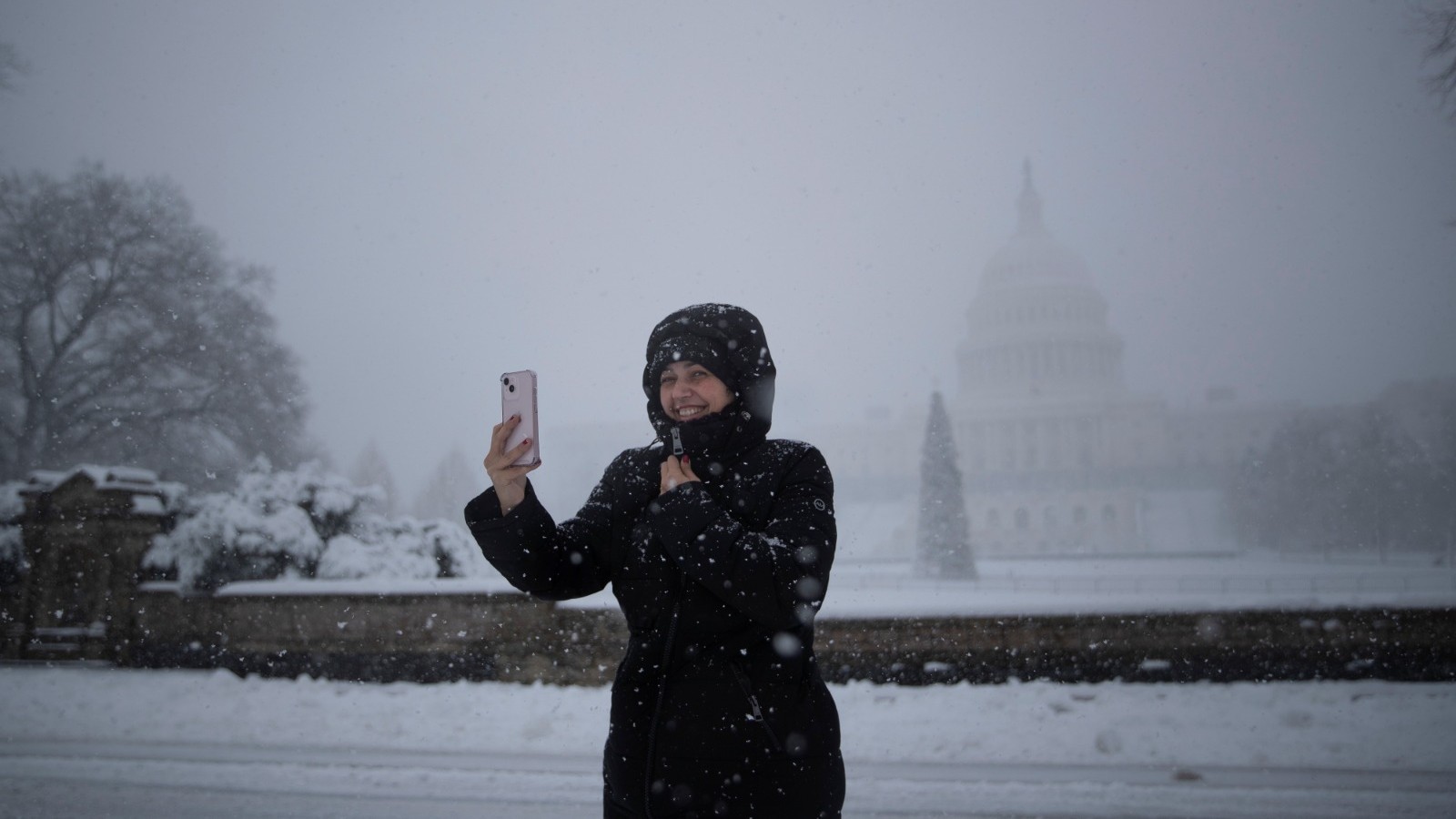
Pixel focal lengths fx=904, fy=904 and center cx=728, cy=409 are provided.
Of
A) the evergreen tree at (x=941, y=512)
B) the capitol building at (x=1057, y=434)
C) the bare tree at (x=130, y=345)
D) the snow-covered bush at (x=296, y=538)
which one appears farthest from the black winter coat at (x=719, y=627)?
the capitol building at (x=1057, y=434)

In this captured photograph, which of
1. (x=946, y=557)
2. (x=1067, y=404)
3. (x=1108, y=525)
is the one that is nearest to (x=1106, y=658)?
(x=946, y=557)

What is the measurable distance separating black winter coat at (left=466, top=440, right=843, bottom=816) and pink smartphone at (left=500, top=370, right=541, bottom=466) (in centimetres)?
10

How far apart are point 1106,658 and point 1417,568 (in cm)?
3057

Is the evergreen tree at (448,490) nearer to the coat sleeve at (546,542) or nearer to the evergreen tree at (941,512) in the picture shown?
the evergreen tree at (941,512)

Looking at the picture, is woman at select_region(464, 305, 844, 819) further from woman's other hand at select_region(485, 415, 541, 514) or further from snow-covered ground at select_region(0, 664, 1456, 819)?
snow-covered ground at select_region(0, 664, 1456, 819)

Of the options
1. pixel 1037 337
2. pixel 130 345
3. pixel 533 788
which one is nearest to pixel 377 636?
pixel 533 788

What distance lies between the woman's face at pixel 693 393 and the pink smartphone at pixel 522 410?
0.95 ft

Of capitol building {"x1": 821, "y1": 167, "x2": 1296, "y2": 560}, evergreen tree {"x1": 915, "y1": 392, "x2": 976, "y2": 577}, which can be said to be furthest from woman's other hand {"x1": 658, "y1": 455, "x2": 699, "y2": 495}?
capitol building {"x1": 821, "y1": 167, "x2": 1296, "y2": 560}

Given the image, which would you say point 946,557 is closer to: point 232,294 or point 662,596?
point 232,294

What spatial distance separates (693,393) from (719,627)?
1.59ft

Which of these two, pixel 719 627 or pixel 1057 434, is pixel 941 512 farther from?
pixel 1057 434

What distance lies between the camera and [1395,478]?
3912 centimetres

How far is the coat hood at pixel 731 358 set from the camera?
6.32 feet

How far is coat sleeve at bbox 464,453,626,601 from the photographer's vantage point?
1.81m
